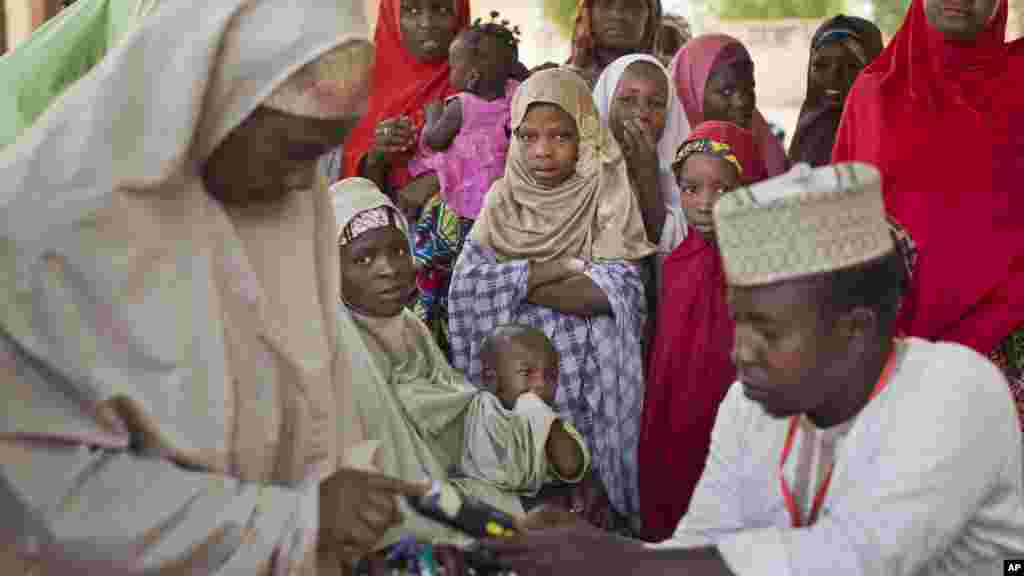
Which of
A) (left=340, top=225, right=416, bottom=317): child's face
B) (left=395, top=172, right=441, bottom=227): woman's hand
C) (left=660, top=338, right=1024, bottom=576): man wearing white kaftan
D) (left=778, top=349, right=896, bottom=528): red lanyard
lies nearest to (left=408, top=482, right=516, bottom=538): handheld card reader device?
(left=660, top=338, right=1024, bottom=576): man wearing white kaftan

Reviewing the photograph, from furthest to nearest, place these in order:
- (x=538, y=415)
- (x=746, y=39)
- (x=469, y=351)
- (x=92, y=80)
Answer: (x=746, y=39)
(x=469, y=351)
(x=538, y=415)
(x=92, y=80)

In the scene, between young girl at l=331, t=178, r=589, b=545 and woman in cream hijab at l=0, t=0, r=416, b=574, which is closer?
woman in cream hijab at l=0, t=0, r=416, b=574

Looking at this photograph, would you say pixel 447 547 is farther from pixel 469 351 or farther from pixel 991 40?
pixel 991 40

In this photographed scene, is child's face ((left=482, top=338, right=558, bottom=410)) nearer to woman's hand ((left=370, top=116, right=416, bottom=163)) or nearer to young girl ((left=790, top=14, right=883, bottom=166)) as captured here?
→ woman's hand ((left=370, top=116, right=416, bottom=163))

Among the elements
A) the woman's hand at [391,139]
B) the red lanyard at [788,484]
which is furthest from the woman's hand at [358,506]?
the woman's hand at [391,139]

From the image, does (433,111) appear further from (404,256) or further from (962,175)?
(962,175)

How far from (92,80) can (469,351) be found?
8.33 feet

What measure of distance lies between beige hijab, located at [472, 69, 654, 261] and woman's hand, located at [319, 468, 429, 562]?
237cm

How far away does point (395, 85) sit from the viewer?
5.65 metres

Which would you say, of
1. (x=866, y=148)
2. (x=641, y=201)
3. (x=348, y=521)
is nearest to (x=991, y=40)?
(x=866, y=148)

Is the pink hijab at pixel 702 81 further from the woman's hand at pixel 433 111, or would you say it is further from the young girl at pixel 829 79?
the woman's hand at pixel 433 111

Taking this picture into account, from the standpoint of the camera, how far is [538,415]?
13.3 feet

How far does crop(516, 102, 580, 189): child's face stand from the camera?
475 cm

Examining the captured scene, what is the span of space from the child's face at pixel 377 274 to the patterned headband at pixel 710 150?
1175 millimetres
